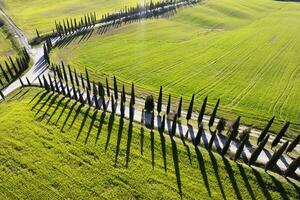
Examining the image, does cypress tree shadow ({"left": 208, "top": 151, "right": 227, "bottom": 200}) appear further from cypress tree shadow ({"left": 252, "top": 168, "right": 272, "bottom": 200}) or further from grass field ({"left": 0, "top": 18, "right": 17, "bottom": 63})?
grass field ({"left": 0, "top": 18, "right": 17, "bottom": 63})

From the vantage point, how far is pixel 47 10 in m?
108

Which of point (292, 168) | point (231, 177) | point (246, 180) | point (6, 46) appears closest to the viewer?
point (292, 168)

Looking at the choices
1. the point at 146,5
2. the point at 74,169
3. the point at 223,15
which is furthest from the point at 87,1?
the point at 74,169

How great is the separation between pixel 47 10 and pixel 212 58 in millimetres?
80046

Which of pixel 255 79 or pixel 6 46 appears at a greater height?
pixel 255 79

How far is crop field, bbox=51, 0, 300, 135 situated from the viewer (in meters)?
46.1

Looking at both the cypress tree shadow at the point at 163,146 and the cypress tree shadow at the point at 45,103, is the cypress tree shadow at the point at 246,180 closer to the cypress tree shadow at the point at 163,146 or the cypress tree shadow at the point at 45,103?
the cypress tree shadow at the point at 163,146

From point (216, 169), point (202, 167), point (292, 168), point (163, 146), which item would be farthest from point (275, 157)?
point (163, 146)

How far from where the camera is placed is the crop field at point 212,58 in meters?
46.1

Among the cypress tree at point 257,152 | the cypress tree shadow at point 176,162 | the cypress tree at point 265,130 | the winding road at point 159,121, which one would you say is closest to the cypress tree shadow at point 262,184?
the cypress tree at point 257,152

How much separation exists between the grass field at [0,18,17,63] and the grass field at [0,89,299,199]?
116 ft

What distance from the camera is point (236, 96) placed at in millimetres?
46469

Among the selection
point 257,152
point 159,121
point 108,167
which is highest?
point 257,152

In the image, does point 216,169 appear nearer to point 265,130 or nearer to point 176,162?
point 176,162
